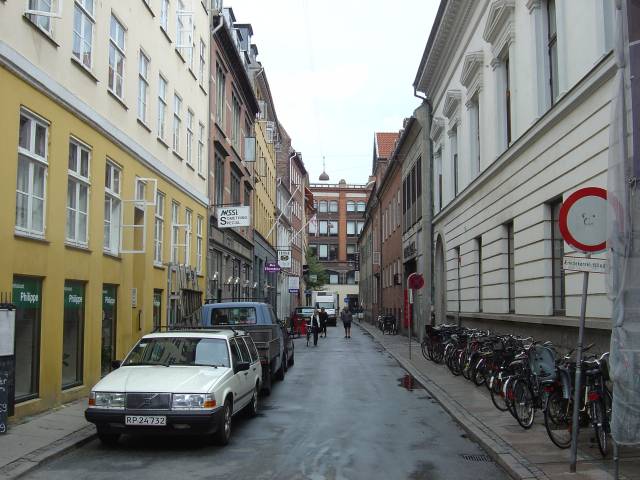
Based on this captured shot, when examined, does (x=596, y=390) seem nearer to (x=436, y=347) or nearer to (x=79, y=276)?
(x=79, y=276)

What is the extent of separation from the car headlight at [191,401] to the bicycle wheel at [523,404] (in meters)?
4.35

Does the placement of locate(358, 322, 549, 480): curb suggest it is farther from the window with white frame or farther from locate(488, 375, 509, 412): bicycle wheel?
the window with white frame

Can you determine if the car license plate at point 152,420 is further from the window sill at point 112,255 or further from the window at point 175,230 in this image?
the window at point 175,230

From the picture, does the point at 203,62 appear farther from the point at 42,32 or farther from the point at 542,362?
the point at 542,362

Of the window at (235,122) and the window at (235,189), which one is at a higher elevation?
the window at (235,122)

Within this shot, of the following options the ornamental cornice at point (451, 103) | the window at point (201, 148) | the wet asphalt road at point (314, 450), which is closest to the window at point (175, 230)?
the window at point (201, 148)

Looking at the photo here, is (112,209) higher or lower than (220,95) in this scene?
lower

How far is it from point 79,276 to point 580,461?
9.29 m

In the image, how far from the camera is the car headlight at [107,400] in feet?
28.5

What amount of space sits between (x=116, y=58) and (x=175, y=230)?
647cm

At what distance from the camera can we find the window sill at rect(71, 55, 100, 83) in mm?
13085

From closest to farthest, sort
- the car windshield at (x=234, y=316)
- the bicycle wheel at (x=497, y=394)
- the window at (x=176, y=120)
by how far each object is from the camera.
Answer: the bicycle wheel at (x=497, y=394) → the car windshield at (x=234, y=316) → the window at (x=176, y=120)

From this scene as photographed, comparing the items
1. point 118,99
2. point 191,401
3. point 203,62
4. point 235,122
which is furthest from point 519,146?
point 235,122

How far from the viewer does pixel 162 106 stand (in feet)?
65.2
